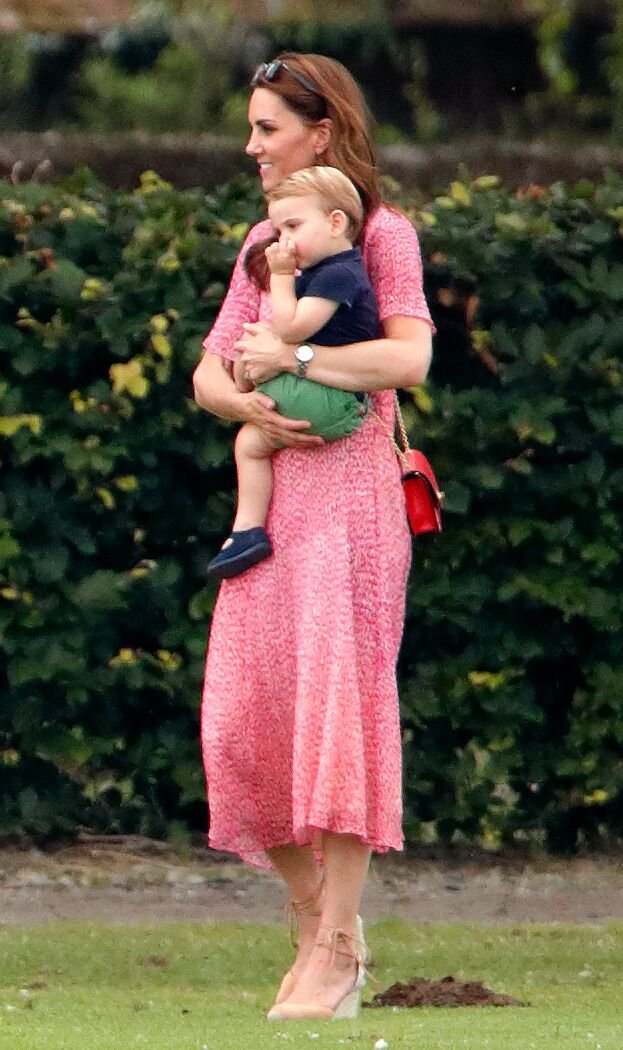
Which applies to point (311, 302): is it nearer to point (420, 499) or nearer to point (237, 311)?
point (237, 311)

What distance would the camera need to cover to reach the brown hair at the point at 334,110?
17.1ft

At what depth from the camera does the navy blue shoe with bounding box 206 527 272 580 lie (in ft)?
17.0

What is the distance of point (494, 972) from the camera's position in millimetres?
6277

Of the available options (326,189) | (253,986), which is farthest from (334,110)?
(253,986)

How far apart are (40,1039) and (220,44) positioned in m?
11.3

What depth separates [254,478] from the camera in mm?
5238

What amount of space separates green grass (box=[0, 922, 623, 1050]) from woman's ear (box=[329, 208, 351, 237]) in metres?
1.67

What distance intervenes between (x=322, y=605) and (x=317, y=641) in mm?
78

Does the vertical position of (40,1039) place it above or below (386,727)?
below

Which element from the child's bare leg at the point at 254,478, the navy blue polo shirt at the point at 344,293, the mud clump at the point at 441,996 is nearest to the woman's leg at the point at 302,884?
the mud clump at the point at 441,996

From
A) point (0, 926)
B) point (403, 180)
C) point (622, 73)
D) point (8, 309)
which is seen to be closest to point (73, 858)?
point (0, 926)

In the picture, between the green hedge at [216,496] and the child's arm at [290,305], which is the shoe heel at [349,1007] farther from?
the green hedge at [216,496]

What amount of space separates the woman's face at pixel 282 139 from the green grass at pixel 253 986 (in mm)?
1827

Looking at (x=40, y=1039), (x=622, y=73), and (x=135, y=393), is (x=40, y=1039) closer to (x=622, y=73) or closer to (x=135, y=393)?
(x=135, y=393)
